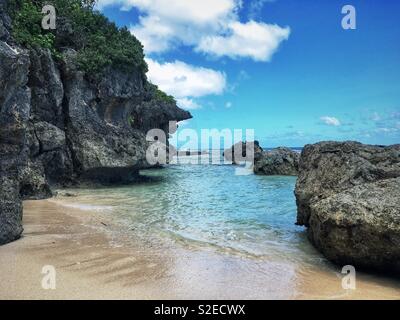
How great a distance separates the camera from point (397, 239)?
242 inches

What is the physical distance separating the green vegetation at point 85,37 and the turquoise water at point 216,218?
7.02 m

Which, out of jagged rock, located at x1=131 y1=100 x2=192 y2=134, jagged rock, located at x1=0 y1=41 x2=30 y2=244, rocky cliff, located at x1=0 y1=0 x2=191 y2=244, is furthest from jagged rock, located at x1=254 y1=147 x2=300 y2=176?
jagged rock, located at x1=0 y1=41 x2=30 y2=244

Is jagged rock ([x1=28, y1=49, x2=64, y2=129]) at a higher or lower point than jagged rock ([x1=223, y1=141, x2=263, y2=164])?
higher

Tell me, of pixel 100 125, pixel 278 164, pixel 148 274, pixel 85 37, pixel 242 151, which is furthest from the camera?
pixel 242 151

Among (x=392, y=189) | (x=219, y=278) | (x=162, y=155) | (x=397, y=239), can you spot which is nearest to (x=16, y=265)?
(x=219, y=278)

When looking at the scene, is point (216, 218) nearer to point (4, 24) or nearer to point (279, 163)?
point (4, 24)

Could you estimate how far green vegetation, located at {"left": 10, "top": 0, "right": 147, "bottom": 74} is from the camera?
56.7 ft

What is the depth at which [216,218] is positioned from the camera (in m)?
11.7

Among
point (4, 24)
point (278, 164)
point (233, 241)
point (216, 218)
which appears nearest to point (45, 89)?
point (4, 24)

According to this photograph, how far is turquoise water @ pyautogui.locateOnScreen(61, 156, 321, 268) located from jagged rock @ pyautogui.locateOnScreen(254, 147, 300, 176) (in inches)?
469

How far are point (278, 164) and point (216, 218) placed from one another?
65.1 ft

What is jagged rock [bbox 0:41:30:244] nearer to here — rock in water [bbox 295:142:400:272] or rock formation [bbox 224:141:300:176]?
rock in water [bbox 295:142:400:272]

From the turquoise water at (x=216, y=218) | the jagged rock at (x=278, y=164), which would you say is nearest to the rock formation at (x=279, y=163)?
the jagged rock at (x=278, y=164)
